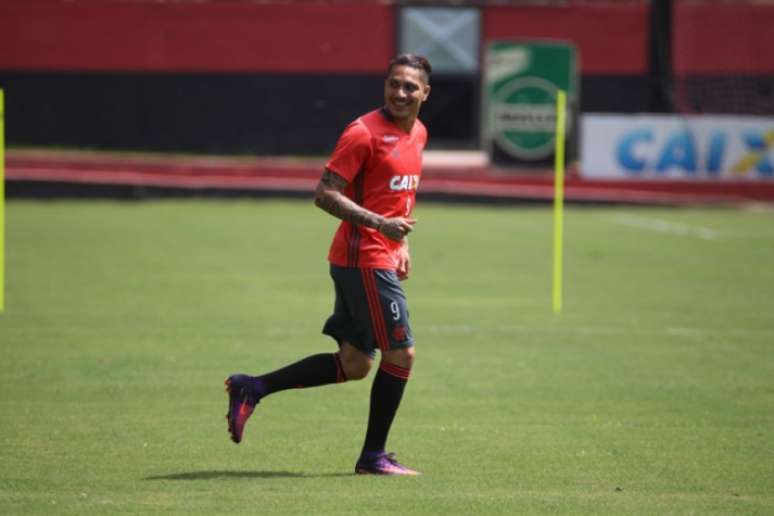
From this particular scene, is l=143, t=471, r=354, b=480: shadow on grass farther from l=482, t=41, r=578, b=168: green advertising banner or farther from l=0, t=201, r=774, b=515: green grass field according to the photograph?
l=482, t=41, r=578, b=168: green advertising banner

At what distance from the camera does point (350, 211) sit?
6.87 meters

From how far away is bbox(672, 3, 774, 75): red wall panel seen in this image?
34.1 meters

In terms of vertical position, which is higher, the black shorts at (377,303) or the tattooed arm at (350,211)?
the tattooed arm at (350,211)

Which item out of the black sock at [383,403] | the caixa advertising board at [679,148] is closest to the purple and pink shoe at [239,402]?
the black sock at [383,403]

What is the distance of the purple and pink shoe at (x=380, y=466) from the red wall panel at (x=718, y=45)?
2841 cm

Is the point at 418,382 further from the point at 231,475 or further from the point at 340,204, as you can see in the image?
the point at 340,204

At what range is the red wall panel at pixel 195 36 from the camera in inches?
1254

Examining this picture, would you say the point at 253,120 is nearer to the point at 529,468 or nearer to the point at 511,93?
the point at 511,93

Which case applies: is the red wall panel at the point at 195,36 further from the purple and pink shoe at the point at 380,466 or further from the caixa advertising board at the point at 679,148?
the purple and pink shoe at the point at 380,466

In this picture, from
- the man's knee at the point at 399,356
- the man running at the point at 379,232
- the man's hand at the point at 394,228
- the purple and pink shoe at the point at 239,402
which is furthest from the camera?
the purple and pink shoe at the point at 239,402

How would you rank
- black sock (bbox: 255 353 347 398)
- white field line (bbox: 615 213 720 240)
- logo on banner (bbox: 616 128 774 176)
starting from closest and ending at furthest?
black sock (bbox: 255 353 347 398) → white field line (bbox: 615 213 720 240) → logo on banner (bbox: 616 128 774 176)

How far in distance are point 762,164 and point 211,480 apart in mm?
22664

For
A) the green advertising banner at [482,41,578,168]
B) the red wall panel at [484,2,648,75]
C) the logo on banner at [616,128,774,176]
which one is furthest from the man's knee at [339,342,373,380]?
the red wall panel at [484,2,648,75]

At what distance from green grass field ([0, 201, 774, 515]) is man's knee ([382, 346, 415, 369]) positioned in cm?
58
